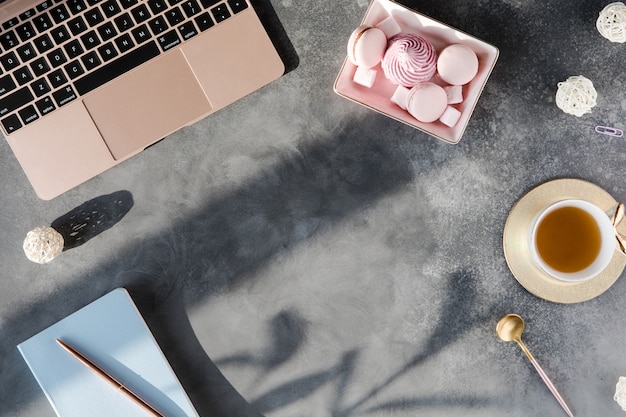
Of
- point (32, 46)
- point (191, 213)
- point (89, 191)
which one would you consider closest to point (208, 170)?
point (191, 213)

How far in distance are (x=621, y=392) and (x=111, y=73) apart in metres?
0.99

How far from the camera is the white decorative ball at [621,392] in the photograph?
0.89 m

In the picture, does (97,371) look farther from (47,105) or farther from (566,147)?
(566,147)

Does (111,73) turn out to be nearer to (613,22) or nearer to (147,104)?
(147,104)

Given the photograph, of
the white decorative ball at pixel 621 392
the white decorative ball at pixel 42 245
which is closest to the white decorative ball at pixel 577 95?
the white decorative ball at pixel 621 392

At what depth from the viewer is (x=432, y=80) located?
853 millimetres

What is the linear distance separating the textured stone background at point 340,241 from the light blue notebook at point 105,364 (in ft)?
0.13

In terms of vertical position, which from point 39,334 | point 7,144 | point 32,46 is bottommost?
point 39,334

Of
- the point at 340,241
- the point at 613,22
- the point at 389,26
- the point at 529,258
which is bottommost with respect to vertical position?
the point at 529,258

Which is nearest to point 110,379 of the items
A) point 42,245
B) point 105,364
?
point 105,364

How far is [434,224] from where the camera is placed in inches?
36.0

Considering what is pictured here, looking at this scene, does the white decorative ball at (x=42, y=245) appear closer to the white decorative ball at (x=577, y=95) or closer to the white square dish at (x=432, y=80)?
the white square dish at (x=432, y=80)

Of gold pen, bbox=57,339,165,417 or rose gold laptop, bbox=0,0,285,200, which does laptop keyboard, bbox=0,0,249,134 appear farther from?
gold pen, bbox=57,339,165,417

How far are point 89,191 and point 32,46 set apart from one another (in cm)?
24
